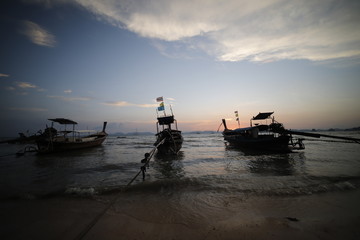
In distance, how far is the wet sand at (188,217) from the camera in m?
3.74

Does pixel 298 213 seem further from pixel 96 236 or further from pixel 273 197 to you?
pixel 96 236

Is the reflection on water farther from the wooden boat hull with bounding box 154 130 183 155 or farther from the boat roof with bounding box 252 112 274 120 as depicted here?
the boat roof with bounding box 252 112 274 120

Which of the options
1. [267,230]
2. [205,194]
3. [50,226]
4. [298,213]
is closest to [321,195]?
[298,213]

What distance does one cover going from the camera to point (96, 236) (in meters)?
3.67

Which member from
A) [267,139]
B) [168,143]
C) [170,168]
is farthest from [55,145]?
[267,139]

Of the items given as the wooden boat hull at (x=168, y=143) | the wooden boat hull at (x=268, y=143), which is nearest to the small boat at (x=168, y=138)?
the wooden boat hull at (x=168, y=143)

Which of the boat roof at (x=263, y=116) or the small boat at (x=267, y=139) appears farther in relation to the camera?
the boat roof at (x=263, y=116)

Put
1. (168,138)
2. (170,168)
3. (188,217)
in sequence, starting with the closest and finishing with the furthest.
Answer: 1. (188,217)
2. (170,168)
3. (168,138)

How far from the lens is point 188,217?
4.55 m

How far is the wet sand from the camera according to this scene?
147 inches

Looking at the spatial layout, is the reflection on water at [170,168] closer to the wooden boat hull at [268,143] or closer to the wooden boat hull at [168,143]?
the wooden boat hull at [168,143]

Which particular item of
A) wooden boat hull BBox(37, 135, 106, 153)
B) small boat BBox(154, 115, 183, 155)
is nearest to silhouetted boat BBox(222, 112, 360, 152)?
small boat BBox(154, 115, 183, 155)

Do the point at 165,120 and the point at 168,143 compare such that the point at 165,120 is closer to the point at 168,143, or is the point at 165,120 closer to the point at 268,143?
the point at 168,143

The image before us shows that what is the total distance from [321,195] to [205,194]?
501 cm
